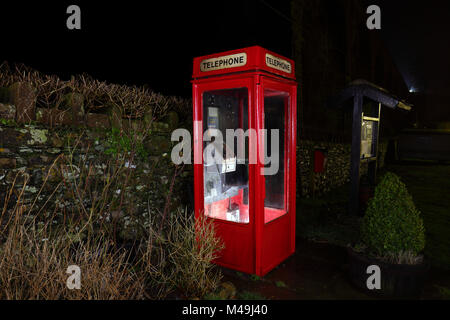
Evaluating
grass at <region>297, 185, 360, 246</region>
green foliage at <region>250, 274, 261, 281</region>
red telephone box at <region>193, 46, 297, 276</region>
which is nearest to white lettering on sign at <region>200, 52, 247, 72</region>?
red telephone box at <region>193, 46, 297, 276</region>

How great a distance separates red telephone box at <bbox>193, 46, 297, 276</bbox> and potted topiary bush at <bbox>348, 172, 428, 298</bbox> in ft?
3.31

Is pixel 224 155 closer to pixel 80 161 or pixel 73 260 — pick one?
pixel 80 161

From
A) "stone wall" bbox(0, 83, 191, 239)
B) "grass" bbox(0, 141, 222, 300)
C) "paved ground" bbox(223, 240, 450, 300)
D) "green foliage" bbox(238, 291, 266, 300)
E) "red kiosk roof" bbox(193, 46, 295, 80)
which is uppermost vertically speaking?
"red kiosk roof" bbox(193, 46, 295, 80)

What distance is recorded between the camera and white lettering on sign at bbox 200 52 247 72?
3.02 m

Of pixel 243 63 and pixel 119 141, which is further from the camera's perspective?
pixel 119 141

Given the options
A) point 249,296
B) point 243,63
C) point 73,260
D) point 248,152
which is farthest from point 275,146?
point 73,260

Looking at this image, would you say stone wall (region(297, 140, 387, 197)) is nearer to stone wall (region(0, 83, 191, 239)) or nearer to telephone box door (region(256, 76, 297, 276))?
telephone box door (region(256, 76, 297, 276))

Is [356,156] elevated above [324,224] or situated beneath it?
elevated above

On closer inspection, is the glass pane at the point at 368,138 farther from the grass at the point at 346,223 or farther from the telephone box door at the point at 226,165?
the telephone box door at the point at 226,165

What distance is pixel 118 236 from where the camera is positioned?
3.61m

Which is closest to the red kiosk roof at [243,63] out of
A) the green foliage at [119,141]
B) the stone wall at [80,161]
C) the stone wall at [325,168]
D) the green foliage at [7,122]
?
the stone wall at [80,161]

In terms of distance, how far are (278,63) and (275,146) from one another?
114 cm

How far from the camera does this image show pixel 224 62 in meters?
3.14

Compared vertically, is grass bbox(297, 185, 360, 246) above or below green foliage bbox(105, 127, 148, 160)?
below
